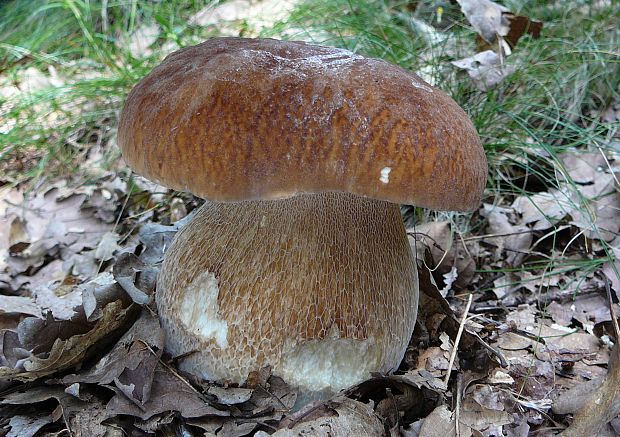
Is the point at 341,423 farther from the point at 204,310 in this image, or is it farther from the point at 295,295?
the point at 204,310

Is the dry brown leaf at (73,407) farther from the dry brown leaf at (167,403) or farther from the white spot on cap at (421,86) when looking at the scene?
the white spot on cap at (421,86)

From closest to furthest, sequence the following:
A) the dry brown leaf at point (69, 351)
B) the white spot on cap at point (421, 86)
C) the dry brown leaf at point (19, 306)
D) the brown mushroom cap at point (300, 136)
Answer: the brown mushroom cap at point (300, 136) → the white spot on cap at point (421, 86) → the dry brown leaf at point (69, 351) → the dry brown leaf at point (19, 306)

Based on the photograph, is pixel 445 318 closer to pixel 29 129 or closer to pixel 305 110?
pixel 305 110

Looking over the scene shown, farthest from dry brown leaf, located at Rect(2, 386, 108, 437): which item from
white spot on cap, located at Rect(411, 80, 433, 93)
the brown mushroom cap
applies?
white spot on cap, located at Rect(411, 80, 433, 93)

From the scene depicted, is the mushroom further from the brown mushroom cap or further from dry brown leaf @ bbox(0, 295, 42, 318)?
dry brown leaf @ bbox(0, 295, 42, 318)

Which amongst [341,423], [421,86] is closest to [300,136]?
[421,86]

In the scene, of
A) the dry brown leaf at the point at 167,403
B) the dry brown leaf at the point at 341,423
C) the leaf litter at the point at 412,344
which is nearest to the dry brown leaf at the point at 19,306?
the leaf litter at the point at 412,344
